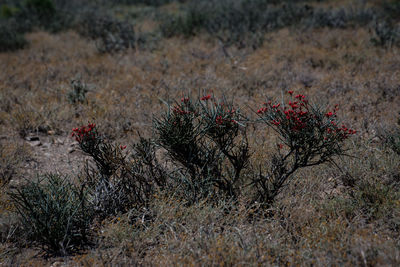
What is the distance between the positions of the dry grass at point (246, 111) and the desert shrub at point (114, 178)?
20 cm

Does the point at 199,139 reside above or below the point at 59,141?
above

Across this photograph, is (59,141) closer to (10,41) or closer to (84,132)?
(84,132)

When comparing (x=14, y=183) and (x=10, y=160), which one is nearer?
(x=14, y=183)

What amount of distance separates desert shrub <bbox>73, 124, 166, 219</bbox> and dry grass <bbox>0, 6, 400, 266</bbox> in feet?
0.65

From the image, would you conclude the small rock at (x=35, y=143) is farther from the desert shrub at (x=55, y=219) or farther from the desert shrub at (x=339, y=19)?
the desert shrub at (x=339, y=19)

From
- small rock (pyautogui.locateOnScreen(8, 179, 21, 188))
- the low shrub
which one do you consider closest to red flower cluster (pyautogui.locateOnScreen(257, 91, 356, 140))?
small rock (pyautogui.locateOnScreen(8, 179, 21, 188))

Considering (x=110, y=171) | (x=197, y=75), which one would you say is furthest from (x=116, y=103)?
(x=110, y=171)

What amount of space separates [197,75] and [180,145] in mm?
4569

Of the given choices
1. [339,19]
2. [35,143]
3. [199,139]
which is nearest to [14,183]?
[35,143]

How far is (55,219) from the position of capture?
330cm

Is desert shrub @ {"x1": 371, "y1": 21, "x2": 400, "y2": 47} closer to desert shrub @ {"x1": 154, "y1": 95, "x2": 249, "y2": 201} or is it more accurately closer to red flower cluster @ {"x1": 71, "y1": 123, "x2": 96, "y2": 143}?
desert shrub @ {"x1": 154, "y1": 95, "x2": 249, "y2": 201}

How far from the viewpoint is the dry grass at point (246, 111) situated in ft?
9.91

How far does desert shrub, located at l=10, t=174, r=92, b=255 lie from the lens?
328cm

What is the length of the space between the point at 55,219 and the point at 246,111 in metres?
3.77
